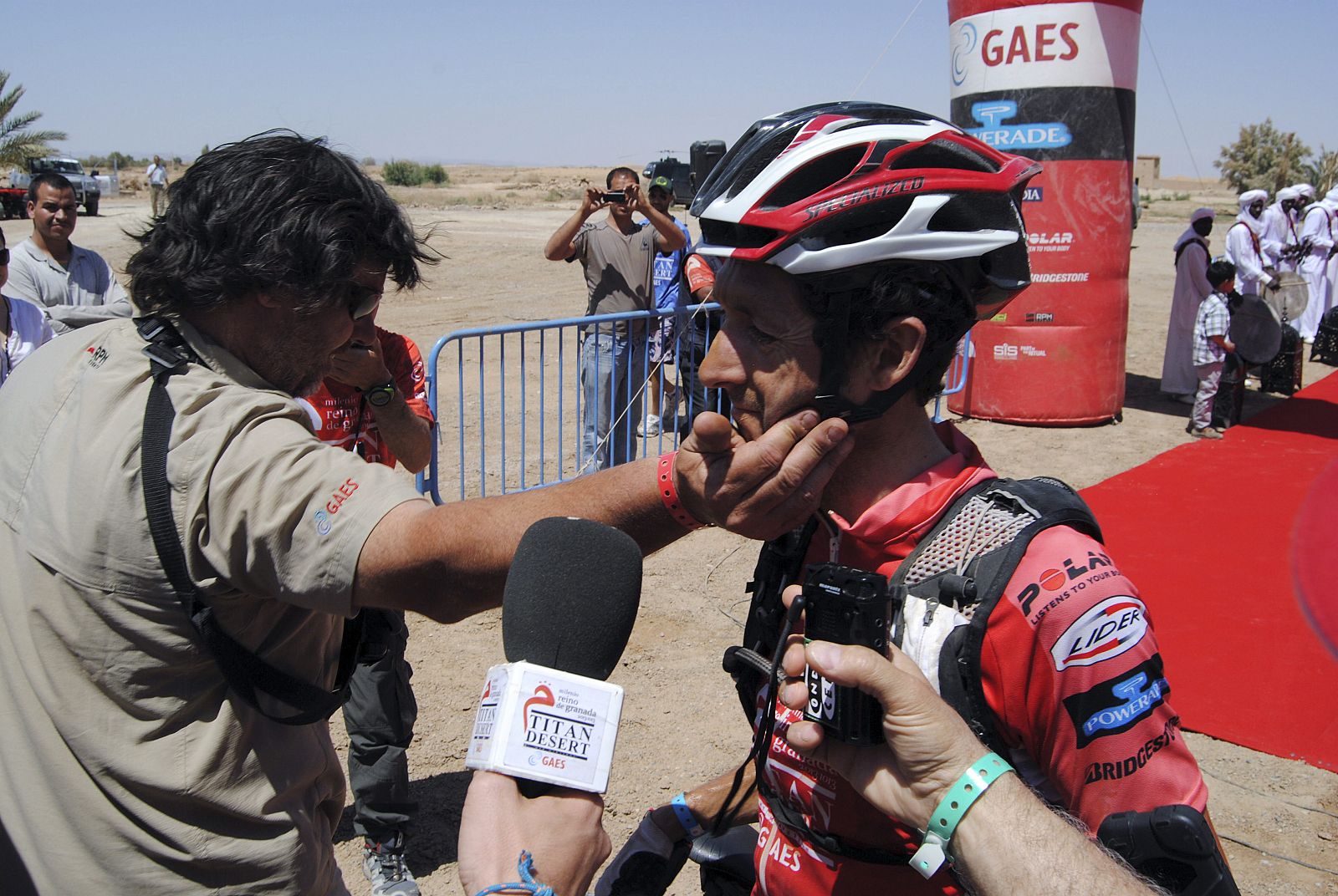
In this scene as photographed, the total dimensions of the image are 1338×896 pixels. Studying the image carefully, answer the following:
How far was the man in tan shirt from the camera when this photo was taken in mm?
1766

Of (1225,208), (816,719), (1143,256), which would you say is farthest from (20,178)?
(1225,208)

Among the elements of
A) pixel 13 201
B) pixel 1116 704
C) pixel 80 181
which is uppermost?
pixel 80 181

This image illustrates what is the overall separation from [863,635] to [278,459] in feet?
3.47

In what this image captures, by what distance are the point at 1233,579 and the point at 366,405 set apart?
591 centimetres

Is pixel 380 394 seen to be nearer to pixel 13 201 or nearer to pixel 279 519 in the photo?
pixel 279 519

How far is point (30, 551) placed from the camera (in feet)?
6.15

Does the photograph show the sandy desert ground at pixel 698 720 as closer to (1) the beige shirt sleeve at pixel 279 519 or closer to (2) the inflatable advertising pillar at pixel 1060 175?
(2) the inflatable advertising pillar at pixel 1060 175

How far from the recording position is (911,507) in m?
1.92

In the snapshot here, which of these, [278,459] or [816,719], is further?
[278,459]

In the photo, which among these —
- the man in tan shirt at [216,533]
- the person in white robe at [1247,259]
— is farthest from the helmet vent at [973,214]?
the person in white robe at [1247,259]

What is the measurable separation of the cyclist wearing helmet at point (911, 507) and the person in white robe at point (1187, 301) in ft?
34.6

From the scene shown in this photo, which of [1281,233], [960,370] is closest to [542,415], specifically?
[960,370]

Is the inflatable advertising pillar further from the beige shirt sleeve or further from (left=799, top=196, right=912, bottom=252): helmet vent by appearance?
the beige shirt sleeve

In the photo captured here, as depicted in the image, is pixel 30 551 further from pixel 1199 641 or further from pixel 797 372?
pixel 1199 641
